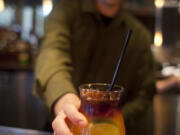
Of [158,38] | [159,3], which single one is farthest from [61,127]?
[158,38]

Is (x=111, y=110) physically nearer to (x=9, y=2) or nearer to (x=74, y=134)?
(x=74, y=134)

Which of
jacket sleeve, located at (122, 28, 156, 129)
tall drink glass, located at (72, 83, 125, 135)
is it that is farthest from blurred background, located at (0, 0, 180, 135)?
tall drink glass, located at (72, 83, 125, 135)

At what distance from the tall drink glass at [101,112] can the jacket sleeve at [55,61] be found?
244 mm

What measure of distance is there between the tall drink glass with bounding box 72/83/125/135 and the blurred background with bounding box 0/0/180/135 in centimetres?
133

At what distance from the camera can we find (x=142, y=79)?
1428mm

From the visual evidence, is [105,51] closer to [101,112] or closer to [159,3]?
[101,112]

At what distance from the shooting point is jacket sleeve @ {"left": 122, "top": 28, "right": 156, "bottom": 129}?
137cm

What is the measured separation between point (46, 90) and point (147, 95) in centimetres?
66

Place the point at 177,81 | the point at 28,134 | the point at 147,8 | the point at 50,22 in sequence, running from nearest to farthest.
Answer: the point at 28,134
the point at 50,22
the point at 177,81
the point at 147,8

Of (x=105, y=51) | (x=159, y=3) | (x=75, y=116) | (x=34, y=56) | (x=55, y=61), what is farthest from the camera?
(x=159, y=3)

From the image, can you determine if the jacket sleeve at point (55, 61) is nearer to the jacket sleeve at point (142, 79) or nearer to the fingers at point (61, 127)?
→ the fingers at point (61, 127)

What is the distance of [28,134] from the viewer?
39.1 inches

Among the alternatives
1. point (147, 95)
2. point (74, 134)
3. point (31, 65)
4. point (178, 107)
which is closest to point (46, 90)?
point (74, 134)

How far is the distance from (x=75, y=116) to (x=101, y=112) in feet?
0.18
